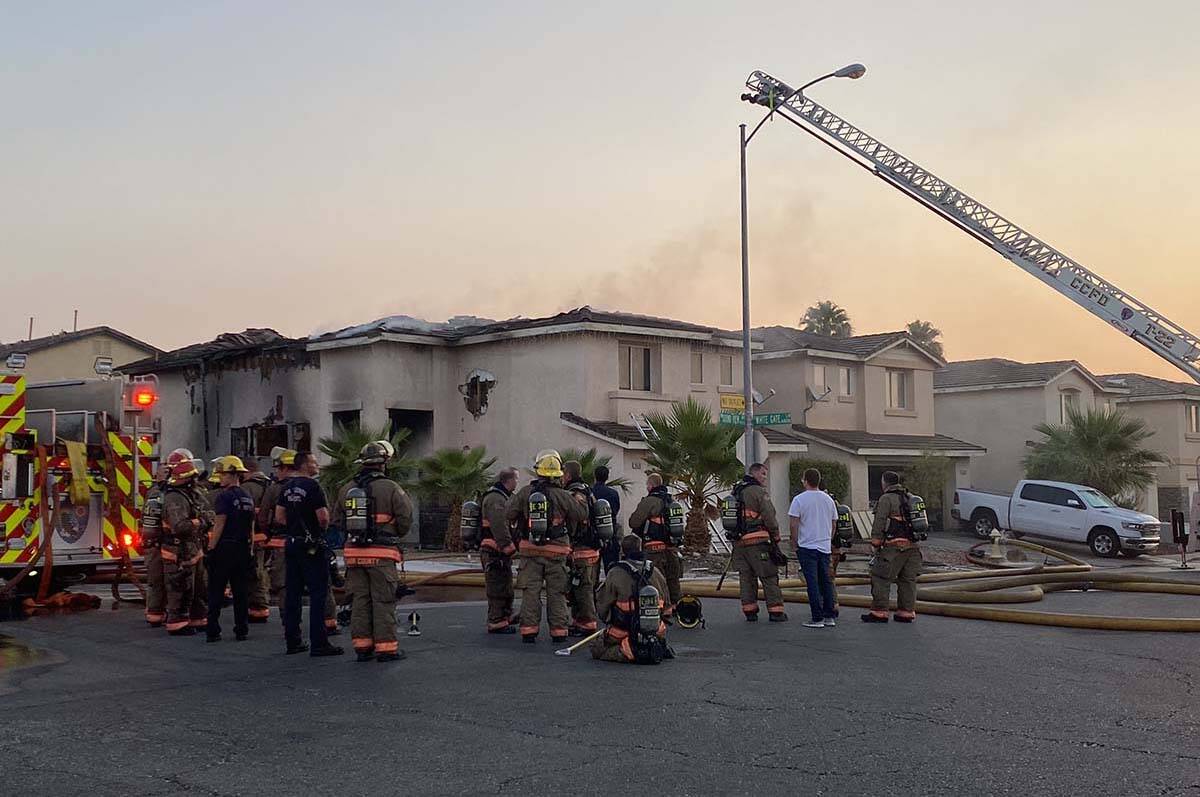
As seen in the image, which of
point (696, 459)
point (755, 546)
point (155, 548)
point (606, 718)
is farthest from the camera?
point (696, 459)

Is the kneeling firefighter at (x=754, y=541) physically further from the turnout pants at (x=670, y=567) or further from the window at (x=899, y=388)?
the window at (x=899, y=388)

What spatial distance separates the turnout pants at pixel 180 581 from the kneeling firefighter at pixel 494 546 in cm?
286

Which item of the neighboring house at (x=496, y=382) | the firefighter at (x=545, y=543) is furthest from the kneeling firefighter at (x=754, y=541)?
the neighboring house at (x=496, y=382)

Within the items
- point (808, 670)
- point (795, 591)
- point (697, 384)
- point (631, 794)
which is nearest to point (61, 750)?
point (631, 794)

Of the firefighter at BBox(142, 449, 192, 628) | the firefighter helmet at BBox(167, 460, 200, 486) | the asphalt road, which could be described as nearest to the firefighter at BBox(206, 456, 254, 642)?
the asphalt road

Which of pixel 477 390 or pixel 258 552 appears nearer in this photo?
pixel 258 552

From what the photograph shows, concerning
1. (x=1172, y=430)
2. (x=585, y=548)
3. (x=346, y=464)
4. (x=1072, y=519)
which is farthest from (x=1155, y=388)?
(x=585, y=548)

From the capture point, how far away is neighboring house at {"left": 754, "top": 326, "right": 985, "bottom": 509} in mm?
34531

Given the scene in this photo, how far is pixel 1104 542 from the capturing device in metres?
28.8

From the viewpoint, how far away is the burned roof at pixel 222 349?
32875 mm

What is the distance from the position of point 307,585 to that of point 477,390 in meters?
20.6

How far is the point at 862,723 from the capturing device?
7672 millimetres

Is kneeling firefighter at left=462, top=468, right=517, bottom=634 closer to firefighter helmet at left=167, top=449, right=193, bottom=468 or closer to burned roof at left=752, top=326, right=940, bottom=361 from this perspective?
firefighter helmet at left=167, top=449, right=193, bottom=468

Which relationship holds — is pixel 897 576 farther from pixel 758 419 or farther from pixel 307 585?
pixel 758 419
